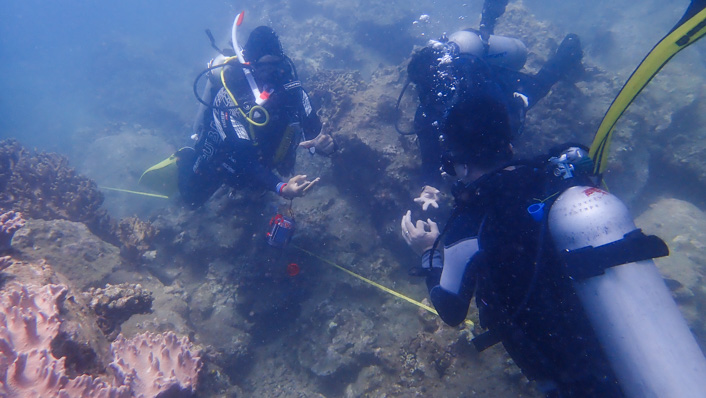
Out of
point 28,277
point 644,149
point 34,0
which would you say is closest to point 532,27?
point 644,149

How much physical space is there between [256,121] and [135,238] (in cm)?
372

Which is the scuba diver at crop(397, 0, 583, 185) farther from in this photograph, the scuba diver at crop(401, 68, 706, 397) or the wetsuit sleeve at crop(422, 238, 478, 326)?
the wetsuit sleeve at crop(422, 238, 478, 326)

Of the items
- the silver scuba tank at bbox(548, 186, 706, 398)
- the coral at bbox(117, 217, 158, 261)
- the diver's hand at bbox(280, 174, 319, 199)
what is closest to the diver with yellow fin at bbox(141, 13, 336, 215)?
the diver's hand at bbox(280, 174, 319, 199)

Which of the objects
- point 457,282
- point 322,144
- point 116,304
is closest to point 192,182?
point 116,304

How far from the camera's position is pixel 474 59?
11.9 ft

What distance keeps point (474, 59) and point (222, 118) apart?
3610 mm

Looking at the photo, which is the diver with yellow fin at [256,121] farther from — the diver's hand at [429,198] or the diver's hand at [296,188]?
the diver's hand at [429,198]

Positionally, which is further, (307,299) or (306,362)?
(307,299)

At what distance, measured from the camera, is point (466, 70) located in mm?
3182

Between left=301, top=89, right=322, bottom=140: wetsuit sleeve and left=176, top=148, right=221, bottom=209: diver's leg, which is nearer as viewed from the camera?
left=301, top=89, right=322, bottom=140: wetsuit sleeve

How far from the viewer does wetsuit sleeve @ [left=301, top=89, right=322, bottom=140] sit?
216 inches

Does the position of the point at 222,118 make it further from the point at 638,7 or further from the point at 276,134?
the point at 638,7

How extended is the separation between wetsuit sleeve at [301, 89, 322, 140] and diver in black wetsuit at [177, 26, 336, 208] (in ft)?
0.06

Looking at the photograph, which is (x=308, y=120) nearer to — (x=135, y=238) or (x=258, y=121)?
(x=258, y=121)
